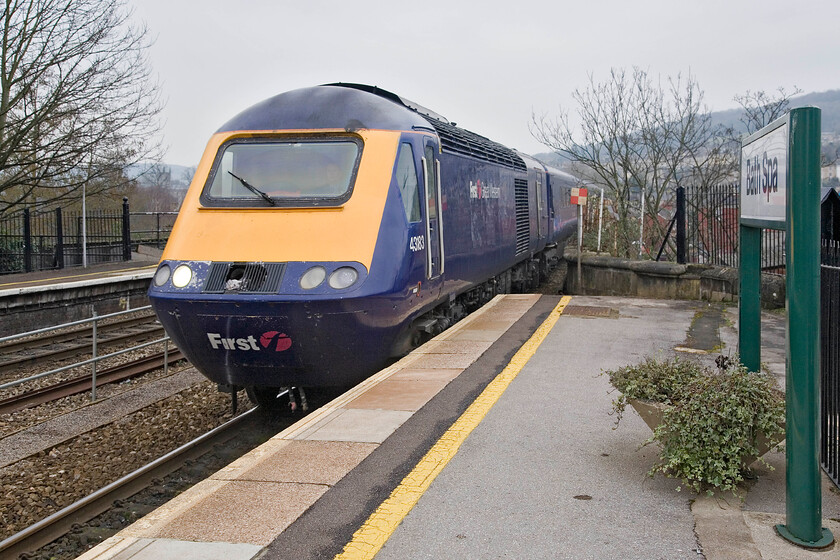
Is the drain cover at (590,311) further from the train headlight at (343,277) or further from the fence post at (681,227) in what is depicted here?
the train headlight at (343,277)

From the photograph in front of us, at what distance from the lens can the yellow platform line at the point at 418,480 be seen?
3.86 metres

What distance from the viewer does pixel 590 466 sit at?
499 centimetres

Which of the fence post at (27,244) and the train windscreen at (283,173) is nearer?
the train windscreen at (283,173)

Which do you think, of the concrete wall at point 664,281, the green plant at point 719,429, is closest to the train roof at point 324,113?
the green plant at point 719,429

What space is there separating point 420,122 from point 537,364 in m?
2.97

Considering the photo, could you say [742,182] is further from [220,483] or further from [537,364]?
[220,483]

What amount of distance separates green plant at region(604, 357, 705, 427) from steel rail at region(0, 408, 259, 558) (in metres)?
4.25

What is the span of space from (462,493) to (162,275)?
13.1 feet

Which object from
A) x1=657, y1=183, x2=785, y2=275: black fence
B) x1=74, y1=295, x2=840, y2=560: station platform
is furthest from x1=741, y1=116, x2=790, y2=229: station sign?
x1=657, y1=183, x2=785, y2=275: black fence

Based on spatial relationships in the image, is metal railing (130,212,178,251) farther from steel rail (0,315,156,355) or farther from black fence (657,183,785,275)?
black fence (657,183,785,275)

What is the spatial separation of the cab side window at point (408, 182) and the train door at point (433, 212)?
279 mm

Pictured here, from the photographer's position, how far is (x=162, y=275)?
7.21 metres

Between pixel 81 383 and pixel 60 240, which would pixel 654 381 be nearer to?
pixel 81 383

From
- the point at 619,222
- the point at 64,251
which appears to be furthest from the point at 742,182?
the point at 64,251
